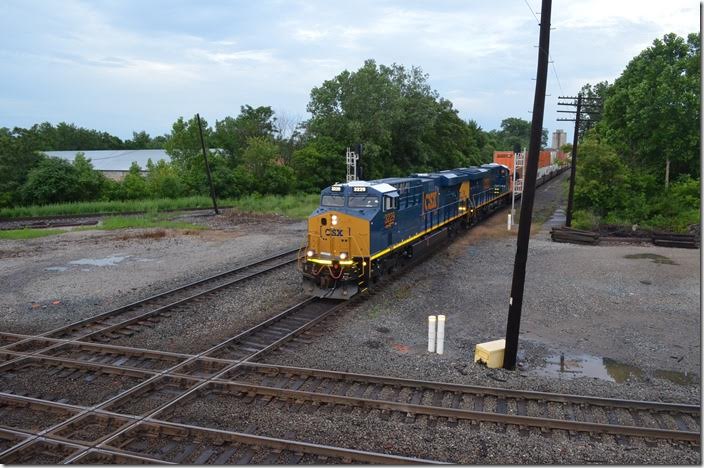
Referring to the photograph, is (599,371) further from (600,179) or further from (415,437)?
(600,179)

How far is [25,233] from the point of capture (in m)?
27.5

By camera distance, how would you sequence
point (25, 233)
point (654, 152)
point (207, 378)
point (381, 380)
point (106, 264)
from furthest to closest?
point (654, 152) < point (25, 233) < point (106, 264) < point (207, 378) < point (381, 380)

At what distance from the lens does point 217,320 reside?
13.0 metres

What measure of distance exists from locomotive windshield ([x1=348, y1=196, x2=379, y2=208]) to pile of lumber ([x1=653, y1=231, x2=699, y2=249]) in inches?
615

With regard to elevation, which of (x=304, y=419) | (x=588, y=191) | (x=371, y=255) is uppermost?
(x=588, y=191)

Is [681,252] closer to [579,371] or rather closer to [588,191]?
[588,191]

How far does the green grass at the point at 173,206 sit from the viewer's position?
3650 centimetres

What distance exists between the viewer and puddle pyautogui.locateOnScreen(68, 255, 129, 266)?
20016 millimetres

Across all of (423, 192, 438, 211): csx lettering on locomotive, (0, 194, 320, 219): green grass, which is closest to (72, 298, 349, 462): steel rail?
(423, 192, 438, 211): csx lettering on locomotive

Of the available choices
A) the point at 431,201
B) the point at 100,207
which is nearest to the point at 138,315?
the point at 431,201

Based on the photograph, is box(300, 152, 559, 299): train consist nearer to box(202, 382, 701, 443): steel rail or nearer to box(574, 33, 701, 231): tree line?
box(202, 382, 701, 443): steel rail

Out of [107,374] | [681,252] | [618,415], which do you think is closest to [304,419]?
[107,374]

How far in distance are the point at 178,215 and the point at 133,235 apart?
949 cm

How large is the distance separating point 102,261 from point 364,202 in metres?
11.6
